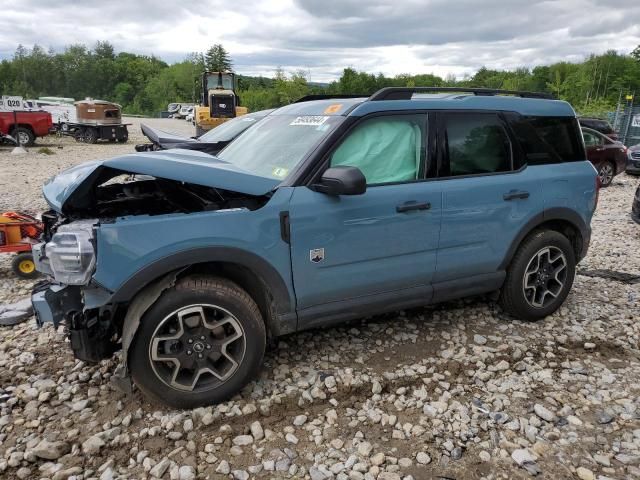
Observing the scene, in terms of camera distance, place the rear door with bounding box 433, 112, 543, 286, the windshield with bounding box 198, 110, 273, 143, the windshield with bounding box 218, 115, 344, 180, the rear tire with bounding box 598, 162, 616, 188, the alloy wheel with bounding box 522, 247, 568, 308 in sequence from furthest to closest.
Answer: the rear tire with bounding box 598, 162, 616, 188 < the windshield with bounding box 198, 110, 273, 143 < the alloy wheel with bounding box 522, 247, 568, 308 < the rear door with bounding box 433, 112, 543, 286 < the windshield with bounding box 218, 115, 344, 180

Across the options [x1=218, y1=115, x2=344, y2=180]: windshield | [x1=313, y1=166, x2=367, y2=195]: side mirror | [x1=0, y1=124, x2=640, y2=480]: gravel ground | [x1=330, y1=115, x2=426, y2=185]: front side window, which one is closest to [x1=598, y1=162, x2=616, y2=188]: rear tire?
[x1=0, y1=124, x2=640, y2=480]: gravel ground

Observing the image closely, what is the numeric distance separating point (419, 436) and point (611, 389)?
152cm

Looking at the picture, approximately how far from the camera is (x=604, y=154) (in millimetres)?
12727

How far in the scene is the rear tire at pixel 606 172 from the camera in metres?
12.9

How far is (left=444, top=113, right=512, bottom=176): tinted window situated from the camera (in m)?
3.72

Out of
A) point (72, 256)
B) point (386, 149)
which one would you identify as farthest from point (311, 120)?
point (72, 256)

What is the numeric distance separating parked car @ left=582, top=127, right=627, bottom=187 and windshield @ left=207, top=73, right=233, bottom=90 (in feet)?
62.8

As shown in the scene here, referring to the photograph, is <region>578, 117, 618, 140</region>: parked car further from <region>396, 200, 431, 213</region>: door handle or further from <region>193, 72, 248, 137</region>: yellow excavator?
<region>193, 72, 248, 137</region>: yellow excavator

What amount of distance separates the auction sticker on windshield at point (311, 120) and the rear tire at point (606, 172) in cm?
1179

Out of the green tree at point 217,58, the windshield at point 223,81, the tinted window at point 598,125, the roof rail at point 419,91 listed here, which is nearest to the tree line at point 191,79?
the green tree at point 217,58

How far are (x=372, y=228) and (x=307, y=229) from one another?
48 centimetres

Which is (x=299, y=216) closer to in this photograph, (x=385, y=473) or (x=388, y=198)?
(x=388, y=198)

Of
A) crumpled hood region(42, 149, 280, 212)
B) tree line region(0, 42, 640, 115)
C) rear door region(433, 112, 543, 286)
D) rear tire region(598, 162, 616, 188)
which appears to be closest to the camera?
crumpled hood region(42, 149, 280, 212)

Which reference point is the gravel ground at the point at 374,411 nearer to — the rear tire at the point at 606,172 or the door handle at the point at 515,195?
the door handle at the point at 515,195
